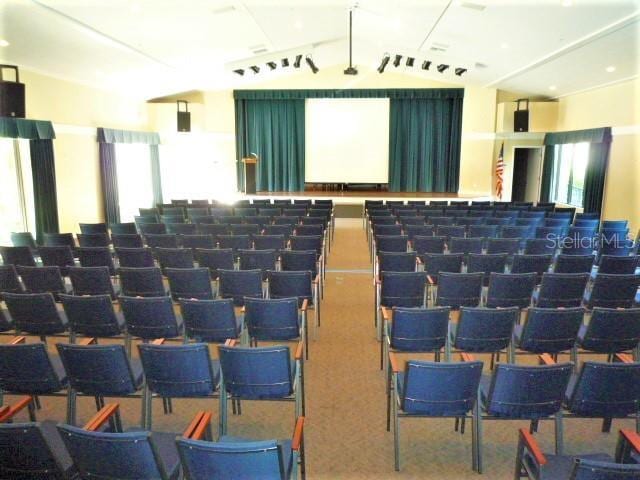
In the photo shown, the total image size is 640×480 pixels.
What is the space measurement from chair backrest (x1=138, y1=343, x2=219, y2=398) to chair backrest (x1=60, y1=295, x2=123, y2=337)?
1.23m

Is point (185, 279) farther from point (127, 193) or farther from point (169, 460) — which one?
point (127, 193)

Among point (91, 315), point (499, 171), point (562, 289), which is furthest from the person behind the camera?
point (499, 171)

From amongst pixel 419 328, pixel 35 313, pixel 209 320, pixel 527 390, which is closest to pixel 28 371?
pixel 35 313

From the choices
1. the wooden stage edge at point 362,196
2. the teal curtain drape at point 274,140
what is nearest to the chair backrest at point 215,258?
the wooden stage edge at point 362,196

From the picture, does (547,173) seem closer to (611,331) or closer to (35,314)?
(611,331)

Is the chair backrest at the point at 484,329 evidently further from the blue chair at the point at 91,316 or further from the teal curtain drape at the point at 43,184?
the teal curtain drape at the point at 43,184

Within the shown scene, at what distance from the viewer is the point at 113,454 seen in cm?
223

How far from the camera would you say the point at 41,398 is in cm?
416

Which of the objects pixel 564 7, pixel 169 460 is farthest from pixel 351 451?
pixel 564 7

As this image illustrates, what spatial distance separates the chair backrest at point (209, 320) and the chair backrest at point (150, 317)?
0.13 m

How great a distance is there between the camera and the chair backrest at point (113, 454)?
7.09ft

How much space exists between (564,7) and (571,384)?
6376 mm

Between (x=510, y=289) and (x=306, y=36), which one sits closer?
(x=510, y=289)

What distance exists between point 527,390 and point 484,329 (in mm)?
936
